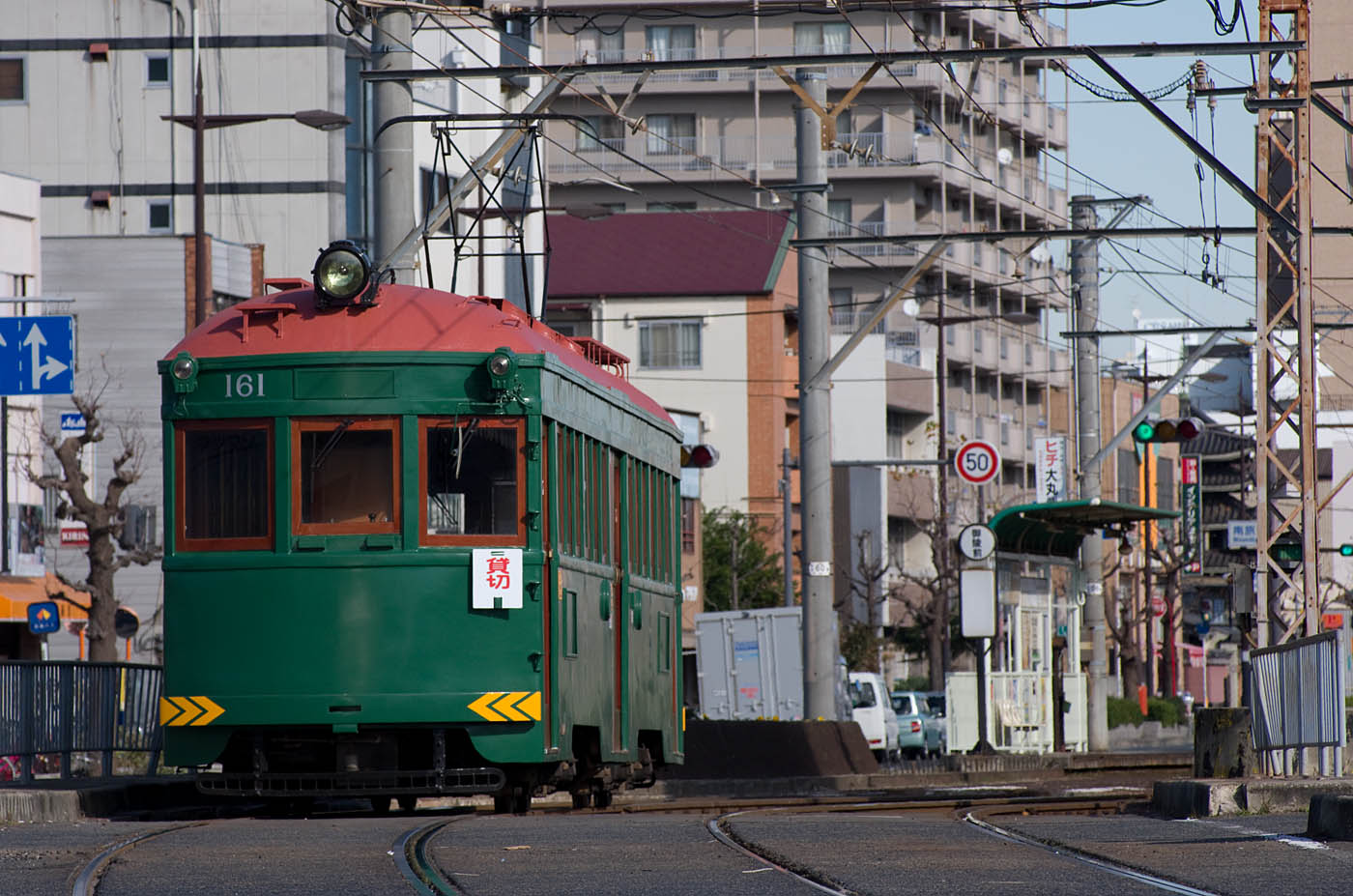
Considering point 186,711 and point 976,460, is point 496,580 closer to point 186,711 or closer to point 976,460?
point 186,711

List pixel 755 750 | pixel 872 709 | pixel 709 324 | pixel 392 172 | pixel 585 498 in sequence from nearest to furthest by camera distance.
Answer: pixel 585 498 → pixel 392 172 → pixel 755 750 → pixel 872 709 → pixel 709 324

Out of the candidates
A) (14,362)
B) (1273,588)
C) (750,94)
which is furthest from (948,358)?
(14,362)

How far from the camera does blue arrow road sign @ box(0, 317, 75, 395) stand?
17516mm

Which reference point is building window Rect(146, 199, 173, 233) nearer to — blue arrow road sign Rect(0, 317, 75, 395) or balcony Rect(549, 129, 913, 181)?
blue arrow road sign Rect(0, 317, 75, 395)

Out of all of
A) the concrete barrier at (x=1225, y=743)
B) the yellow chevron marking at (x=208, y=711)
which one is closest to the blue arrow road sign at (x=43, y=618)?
the yellow chevron marking at (x=208, y=711)

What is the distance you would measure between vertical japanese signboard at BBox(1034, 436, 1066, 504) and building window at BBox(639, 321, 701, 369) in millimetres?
26186

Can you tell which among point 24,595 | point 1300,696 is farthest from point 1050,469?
point 1300,696

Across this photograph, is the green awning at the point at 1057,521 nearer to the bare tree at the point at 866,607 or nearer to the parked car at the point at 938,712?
the parked car at the point at 938,712

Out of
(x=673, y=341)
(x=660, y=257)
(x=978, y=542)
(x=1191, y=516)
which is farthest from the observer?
(x=1191, y=516)

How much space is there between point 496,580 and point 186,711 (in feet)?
6.01

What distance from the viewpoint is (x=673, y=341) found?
215 feet

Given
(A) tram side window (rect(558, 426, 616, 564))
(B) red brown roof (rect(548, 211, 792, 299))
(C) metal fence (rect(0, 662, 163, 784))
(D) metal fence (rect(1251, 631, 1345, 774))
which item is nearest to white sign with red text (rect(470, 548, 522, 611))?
(A) tram side window (rect(558, 426, 616, 564))

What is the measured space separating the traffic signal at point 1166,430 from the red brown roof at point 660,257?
111ft

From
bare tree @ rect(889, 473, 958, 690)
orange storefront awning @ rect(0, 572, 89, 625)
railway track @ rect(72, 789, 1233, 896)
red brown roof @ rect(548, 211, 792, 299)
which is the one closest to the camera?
railway track @ rect(72, 789, 1233, 896)
